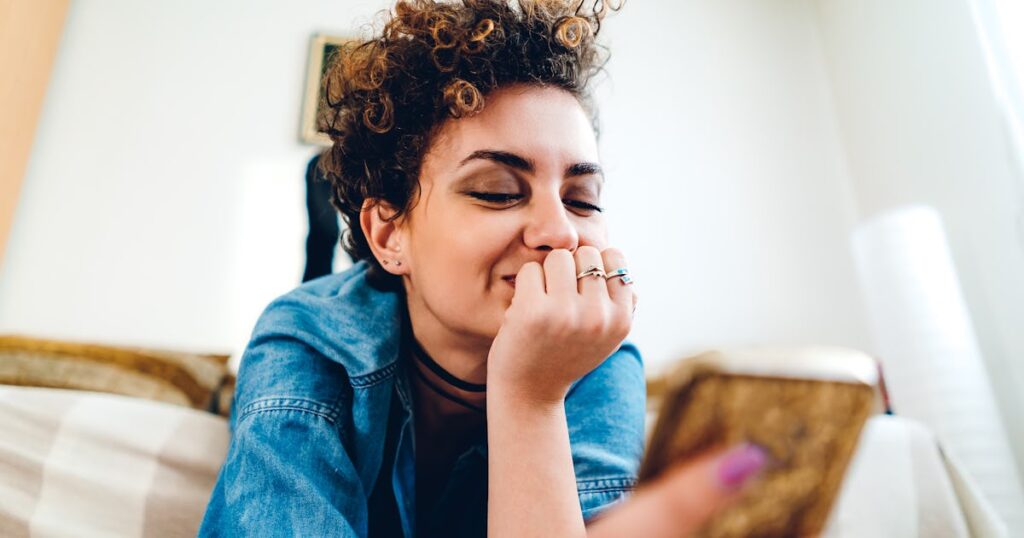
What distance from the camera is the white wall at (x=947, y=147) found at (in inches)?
59.7

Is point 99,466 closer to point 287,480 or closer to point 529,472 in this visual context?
point 287,480

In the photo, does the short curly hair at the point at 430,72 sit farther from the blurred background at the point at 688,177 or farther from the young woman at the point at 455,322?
the blurred background at the point at 688,177

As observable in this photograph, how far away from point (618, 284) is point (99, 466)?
83cm

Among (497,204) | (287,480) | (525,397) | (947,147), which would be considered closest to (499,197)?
(497,204)

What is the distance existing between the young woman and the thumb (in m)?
0.23

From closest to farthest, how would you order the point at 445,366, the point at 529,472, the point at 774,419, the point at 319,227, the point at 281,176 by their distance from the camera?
1. the point at 774,419
2. the point at 529,472
3. the point at 445,366
4. the point at 319,227
5. the point at 281,176

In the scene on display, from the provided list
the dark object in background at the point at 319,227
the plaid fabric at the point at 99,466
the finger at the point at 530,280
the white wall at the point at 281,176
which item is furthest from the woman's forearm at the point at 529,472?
the white wall at the point at 281,176

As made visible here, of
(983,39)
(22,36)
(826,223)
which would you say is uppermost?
(22,36)

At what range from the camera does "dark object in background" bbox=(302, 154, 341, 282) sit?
1424mm

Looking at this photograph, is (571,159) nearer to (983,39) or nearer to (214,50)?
(983,39)

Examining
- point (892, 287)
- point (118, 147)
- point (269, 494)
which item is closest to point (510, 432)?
point (269, 494)

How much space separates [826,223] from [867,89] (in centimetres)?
50

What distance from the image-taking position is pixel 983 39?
149 cm

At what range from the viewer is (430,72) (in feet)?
2.66
